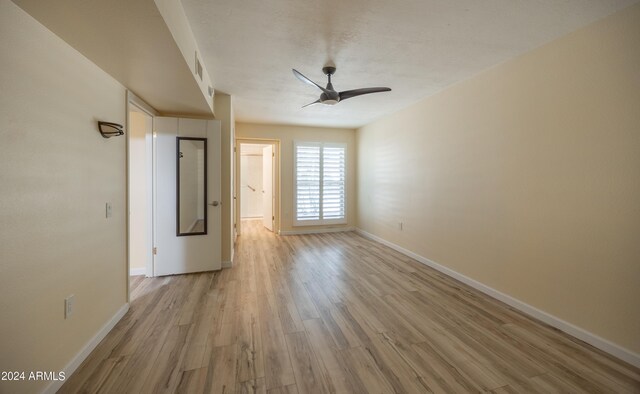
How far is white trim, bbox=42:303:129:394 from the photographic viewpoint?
4.74 ft

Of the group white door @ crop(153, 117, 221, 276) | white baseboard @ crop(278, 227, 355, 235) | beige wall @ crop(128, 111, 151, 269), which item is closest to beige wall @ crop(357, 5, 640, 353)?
white baseboard @ crop(278, 227, 355, 235)

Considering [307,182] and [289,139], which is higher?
[289,139]

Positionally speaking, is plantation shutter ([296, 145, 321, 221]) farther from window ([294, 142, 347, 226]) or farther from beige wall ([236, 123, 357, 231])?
beige wall ([236, 123, 357, 231])

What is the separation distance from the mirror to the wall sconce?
1.12m

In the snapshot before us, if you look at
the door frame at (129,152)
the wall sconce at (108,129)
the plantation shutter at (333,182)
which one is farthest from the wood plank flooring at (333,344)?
the plantation shutter at (333,182)

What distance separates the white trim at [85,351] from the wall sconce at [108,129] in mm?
1556

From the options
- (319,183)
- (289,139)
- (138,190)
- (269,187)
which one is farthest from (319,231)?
(138,190)

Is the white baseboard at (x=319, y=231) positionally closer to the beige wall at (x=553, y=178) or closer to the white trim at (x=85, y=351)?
the beige wall at (x=553, y=178)

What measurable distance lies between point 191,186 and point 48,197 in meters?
1.88

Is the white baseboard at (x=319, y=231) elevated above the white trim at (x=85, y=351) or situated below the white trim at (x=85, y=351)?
above

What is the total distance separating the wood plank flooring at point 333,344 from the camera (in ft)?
5.07

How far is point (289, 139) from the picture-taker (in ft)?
18.4

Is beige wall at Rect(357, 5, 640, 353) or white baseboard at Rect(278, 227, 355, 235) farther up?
beige wall at Rect(357, 5, 640, 353)

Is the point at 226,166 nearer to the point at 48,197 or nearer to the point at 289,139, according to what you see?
the point at 48,197
